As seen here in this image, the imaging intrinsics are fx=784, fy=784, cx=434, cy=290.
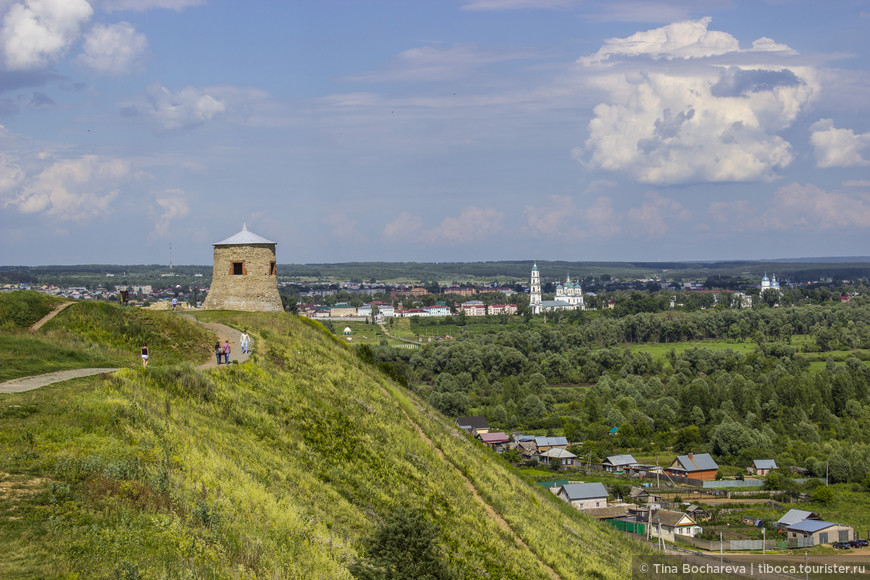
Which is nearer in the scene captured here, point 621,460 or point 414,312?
point 621,460

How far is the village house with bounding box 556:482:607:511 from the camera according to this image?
128ft

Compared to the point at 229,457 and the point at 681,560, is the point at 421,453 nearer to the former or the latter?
the point at 229,457

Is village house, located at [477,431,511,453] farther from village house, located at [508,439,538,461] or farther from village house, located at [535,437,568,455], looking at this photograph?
village house, located at [535,437,568,455]

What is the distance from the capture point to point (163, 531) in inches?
346

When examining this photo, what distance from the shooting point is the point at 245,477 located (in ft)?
39.7

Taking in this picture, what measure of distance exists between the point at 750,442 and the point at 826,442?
5141mm

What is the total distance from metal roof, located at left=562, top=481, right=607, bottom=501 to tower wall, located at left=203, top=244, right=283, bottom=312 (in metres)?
19.6

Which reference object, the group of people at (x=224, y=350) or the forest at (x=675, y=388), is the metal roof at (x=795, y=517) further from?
the group of people at (x=224, y=350)

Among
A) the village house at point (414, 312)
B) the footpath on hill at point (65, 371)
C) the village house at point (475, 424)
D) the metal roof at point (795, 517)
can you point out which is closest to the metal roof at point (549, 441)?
the village house at point (475, 424)

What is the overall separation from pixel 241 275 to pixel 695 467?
3359cm

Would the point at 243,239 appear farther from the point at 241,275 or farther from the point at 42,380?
the point at 42,380

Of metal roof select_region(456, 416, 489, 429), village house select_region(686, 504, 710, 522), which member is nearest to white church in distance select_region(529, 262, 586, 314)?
metal roof select_region(456, 416, 489, 429)

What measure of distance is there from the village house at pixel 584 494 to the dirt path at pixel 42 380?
2802cm

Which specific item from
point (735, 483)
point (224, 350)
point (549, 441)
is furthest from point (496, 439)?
point (224, 350)
